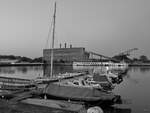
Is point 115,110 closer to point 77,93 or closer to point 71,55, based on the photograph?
point 77,93

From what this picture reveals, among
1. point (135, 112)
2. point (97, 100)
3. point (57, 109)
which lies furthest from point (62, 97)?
point (135, 112)

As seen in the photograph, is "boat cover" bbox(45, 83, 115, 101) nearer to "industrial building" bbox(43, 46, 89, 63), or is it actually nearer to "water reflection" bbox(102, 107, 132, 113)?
"water reflection" bbox(102, 107, 132, 113)

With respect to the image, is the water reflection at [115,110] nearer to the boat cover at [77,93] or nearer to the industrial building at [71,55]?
the boat cover at [77,93]

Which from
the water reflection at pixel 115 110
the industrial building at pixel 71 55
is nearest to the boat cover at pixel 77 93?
the water reflection at pixel 115 110

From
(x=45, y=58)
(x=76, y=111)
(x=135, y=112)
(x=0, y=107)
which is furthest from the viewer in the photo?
(x=45, y=58)

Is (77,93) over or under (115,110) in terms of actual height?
over

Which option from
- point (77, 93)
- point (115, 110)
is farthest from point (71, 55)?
point (115, 110)

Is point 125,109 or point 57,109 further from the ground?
point 57,109

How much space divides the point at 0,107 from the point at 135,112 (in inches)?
511

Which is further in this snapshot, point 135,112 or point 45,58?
point 45,58

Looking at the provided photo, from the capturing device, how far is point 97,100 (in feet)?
56.9

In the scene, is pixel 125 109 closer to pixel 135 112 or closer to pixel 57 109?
pixel 135 112

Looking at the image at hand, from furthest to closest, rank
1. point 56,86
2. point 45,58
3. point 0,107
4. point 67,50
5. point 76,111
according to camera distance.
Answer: point 67,50 < point 45,58 < point 56,86 < point 0,107 < point 76,111

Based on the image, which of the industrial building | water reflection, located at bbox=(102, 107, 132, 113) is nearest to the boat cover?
water reflection, located at bbox=(102, 107, 132, 113)
